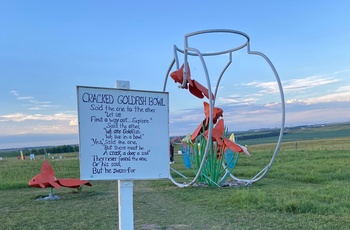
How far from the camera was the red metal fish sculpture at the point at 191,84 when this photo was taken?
766 centimetres

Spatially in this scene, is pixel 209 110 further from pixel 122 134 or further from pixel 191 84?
pixel 122 134

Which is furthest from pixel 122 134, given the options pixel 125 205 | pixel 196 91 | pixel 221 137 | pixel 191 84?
pixel 221 137

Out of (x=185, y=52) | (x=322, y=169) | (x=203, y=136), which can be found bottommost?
(x=322, y=169)

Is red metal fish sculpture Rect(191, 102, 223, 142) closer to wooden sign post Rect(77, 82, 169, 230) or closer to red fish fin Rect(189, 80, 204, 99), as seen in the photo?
red fish fin Rect(189, 80, 204, 99)

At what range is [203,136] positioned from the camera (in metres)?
9.18

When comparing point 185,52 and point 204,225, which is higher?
point 185,52

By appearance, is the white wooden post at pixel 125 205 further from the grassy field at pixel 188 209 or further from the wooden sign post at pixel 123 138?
the grassy field at pixel 188 209

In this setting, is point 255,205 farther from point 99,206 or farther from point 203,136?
point 203,136

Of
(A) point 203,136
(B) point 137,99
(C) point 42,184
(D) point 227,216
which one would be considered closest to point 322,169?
(A) point 203,136

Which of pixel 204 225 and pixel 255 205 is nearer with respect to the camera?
pixel 204 225

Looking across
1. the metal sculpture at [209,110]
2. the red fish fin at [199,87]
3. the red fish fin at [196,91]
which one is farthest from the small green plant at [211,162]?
the red fish fin at [199,87]

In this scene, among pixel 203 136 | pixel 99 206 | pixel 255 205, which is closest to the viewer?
pixel 255 205

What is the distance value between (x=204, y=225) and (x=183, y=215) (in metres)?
0.75

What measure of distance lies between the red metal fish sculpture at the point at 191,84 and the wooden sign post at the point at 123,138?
404 centimetres
